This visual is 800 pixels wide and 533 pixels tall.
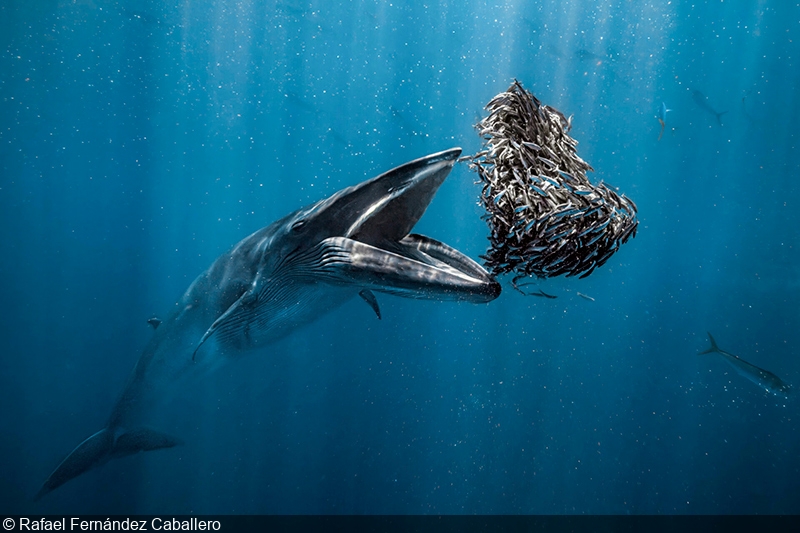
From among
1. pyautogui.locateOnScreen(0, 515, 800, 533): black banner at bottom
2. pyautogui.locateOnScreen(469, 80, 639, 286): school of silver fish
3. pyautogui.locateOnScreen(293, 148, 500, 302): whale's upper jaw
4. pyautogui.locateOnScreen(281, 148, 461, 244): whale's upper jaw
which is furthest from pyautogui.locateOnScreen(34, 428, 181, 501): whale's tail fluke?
pyautogui.locateOnScreen(0, 515, 800, 533): black banner at bottom

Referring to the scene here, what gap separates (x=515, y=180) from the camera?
2.43 metres

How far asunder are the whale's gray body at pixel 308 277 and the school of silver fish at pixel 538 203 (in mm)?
251

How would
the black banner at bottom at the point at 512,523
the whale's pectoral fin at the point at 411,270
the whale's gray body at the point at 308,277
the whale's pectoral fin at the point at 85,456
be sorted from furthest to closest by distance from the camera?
the black banner at bottom at the point at 512,523 < the whale's pectoral fin at the point at 85,456 < the whale's gray body at the point at 308,277 < the whale's pectoral fin at the point at 411,270

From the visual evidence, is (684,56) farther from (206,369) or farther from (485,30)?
(206,369)

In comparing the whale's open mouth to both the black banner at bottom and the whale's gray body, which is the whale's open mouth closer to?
the whale's gray body

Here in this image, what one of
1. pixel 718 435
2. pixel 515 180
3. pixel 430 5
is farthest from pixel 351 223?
pixel 718 435

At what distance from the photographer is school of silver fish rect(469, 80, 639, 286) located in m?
2.32

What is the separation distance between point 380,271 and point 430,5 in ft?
54.5

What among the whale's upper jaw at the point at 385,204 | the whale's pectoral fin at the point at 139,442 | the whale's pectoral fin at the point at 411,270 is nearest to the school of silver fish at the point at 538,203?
the whale's pectoral fin at the point at 411,270

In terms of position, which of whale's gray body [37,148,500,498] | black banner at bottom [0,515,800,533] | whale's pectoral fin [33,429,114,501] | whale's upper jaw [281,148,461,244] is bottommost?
black banner at bottom [0,515,800,533]

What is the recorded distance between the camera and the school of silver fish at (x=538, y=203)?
7.61 feet

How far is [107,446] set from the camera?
7148 mm

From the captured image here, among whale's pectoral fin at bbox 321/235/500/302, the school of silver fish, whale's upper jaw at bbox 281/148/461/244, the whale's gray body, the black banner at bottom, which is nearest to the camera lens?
the school of silver fish

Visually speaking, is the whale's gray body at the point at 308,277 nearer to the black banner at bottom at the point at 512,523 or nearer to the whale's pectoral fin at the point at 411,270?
the whale's pectoral fin at the point at 411,270
